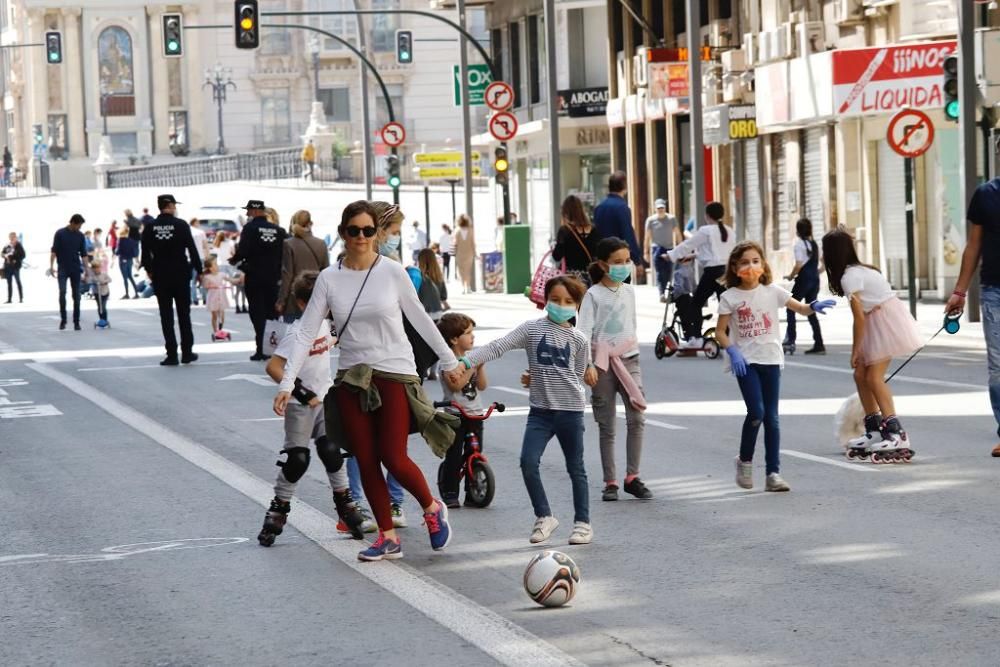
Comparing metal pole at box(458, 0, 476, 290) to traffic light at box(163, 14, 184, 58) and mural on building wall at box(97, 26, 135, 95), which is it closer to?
traffic light at box(163, 14, 184, 58)

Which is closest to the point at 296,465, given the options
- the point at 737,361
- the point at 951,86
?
the point at 737,361

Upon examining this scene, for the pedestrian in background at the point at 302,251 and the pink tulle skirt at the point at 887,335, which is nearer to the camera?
the pink tulle skirt at the point at 887,335

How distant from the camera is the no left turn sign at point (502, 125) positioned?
3941cm

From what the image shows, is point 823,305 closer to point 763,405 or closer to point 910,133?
point 763,405

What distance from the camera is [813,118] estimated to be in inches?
1351

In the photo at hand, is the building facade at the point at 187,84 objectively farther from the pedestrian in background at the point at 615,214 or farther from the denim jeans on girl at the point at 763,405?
the denim jeans on girl at the point at 763,405

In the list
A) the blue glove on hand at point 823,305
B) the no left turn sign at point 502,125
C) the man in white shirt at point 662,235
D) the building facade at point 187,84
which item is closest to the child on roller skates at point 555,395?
the blue glove on hand at point 823,305

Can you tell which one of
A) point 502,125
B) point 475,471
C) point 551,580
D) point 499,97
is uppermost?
point 499,97

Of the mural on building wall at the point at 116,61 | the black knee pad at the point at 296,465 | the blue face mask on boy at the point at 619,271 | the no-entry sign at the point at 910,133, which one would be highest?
the mural on building wall at the point at 116,61

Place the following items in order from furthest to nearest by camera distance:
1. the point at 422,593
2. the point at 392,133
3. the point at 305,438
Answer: the point at 392,133 < the point at 305,438 < the point at 422,593

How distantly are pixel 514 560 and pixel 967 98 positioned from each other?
17.0 m

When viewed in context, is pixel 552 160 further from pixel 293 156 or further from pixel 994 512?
pixel 293 156

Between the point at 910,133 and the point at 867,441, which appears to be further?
the point at 910,133

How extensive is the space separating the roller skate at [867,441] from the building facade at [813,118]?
44.6ft
